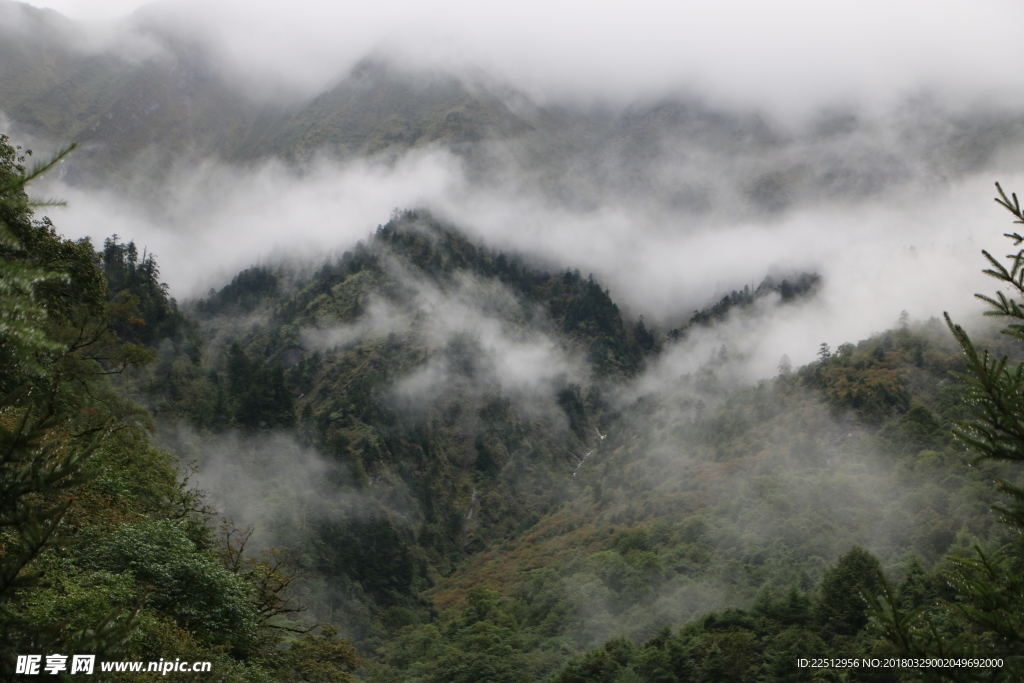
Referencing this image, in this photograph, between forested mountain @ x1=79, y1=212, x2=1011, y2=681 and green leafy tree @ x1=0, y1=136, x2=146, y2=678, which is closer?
green leafy tree @ x1=0, y1=136, x2=146, y2=678

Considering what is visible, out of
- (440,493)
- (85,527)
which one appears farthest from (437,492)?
(85,527)

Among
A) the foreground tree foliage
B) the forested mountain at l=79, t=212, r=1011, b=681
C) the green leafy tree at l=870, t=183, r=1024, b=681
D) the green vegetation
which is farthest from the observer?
the forested mountain at l=79, t=212, r=1011, b=681

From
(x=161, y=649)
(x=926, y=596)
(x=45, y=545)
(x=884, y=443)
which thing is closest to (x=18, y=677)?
(x=45, y=545)

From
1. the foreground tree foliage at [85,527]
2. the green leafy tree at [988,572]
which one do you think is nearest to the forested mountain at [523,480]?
the foreground tree foliage at [85,527]

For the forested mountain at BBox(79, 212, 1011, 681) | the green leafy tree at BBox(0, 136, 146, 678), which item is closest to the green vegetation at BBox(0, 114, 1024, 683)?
the green leafy tree at BBox(0, 136, 146, 678)

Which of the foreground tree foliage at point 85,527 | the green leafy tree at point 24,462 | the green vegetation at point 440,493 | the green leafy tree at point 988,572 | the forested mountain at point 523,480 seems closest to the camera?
the green leafy tree at point 24,462

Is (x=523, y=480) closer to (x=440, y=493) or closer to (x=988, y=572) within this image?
(x=440, y=493)

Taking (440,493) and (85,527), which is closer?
(85,527)

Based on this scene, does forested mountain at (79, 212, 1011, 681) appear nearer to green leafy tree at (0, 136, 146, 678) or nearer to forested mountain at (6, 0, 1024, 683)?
forested mountain at (6, 0, 1024, 683)

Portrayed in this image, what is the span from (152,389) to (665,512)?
279 ft

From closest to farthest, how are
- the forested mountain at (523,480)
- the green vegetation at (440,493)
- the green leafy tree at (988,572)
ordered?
the green leafy tree at (988,572)
the green vegetation at (440,493)
the forested mountain at (523,480)

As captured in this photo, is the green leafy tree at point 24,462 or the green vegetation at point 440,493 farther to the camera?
the green vegetation at point 440,493

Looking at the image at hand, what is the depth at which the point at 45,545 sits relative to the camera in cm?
514

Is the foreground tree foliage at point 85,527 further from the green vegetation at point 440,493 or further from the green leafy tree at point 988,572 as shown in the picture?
the green leafy tree at point 988,572
